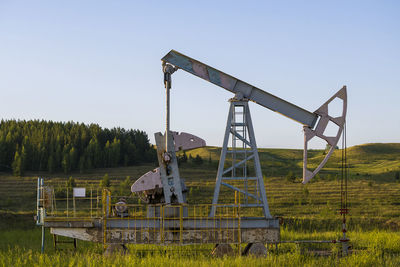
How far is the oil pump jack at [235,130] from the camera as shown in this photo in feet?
35.9

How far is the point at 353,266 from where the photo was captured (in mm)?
8570

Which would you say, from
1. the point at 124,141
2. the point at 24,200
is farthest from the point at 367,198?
the point at 124,141

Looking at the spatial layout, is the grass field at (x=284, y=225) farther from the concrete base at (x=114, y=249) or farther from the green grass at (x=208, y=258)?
the concrete base at (x=114, y=249)

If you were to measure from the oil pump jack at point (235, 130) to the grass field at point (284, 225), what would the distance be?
143cm

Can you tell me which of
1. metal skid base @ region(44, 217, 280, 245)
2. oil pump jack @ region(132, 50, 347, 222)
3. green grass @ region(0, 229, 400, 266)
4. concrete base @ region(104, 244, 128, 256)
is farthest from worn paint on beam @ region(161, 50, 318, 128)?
concrete base @ region(104, 244, 128, 256)

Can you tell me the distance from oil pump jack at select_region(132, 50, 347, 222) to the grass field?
1.43 metres

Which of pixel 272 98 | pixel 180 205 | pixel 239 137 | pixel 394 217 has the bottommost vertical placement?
pixel 394 217

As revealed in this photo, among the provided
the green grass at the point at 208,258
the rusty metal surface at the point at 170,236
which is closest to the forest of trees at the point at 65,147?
the green grass at the point at 208,258

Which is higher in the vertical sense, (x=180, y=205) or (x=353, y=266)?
(x=180, y=205)

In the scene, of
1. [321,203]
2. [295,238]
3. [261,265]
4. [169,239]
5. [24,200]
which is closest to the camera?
[261,265]

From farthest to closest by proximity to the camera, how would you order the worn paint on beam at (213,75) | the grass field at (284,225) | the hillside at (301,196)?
1. the hillside at (301,196)
2. the worn paint on beam at (213,75)
3. the grass field at (284,225)

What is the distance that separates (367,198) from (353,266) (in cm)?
1871

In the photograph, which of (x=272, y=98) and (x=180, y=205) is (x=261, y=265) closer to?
(x=180, y=205)

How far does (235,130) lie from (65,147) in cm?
4425
